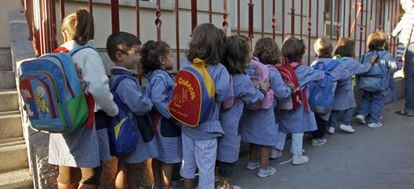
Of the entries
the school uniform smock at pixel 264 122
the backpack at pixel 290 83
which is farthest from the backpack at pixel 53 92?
the backpack at pixel 290 83

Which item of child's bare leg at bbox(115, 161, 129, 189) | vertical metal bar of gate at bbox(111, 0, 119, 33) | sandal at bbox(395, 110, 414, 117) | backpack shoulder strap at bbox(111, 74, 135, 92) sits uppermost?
vertical metal bar of gate at bbox(111, 0, 119, 33)

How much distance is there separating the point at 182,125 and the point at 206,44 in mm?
689

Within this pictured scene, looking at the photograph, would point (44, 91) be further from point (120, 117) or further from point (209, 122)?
point (209, 122)

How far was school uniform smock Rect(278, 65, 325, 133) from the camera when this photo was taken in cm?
413

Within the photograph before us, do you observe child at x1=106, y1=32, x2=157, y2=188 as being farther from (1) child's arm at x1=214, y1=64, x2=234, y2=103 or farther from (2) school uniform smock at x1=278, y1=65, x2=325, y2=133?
(2) school uniform smock at x1=278, y1=65, x2=325, y2=133

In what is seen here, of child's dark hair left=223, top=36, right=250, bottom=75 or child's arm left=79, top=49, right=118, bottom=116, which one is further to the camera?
child's dark hair left=223, top=36, right=250, bottom=75

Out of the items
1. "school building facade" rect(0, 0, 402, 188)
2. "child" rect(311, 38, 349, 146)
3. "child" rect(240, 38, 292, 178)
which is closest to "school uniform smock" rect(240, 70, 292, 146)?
"child" rect(240, 38, 292, 178)

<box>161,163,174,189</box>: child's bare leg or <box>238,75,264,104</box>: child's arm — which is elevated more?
<box>238,75,264,104</box>: child's arm

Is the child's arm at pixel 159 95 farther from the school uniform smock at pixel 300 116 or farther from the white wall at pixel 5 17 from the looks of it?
the white wall at pixel 5 17

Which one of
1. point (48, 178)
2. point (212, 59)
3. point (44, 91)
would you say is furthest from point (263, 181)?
point (44, 91)

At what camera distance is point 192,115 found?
290cm

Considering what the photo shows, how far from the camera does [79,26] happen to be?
2615 mm

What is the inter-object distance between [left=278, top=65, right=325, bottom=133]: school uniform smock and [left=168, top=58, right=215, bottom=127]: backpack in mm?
1543

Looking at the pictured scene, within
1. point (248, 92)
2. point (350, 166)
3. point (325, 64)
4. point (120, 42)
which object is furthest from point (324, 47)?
point (120, 42)
